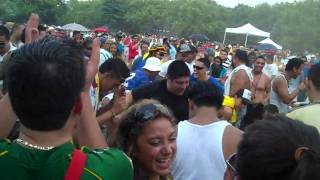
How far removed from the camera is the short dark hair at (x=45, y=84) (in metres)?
1.75

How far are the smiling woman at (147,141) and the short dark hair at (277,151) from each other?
1061mm

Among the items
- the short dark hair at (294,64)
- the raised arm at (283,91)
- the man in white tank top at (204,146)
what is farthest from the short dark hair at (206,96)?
the short dark hair at (294,64)

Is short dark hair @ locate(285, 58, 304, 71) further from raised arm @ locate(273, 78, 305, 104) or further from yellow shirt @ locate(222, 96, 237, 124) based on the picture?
yellow shirt @ locate(222, 96, 237, 124)

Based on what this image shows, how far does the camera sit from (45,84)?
1743mm

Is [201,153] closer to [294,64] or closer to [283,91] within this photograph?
[283,91]

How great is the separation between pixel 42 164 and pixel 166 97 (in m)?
4.10

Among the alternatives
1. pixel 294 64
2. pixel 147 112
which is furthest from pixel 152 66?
pixel 147 112

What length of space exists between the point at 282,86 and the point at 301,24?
5625 centimetres

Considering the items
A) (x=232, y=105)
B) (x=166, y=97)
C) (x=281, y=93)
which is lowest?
(x=281, y=93)

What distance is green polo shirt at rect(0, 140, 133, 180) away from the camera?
5.80ft

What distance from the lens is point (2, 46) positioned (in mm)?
7445

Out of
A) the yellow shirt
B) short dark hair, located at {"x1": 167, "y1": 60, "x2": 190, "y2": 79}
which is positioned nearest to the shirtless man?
the yellow shirt

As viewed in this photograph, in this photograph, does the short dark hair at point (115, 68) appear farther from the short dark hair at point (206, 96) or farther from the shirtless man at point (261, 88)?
the shirtless man at point (261, 88)

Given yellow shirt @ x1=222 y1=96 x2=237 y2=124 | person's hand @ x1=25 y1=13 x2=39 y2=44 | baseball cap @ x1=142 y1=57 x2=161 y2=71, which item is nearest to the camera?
person's hand @ x1=25 y1=13 x2=39 y2=44
